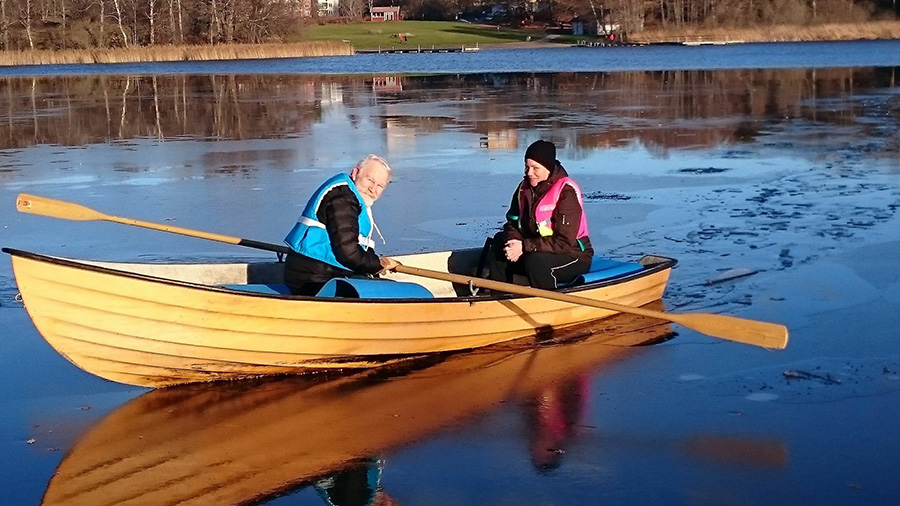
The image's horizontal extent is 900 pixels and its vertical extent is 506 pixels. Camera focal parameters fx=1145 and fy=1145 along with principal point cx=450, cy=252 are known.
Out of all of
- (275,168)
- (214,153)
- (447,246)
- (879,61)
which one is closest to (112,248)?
(447,246)

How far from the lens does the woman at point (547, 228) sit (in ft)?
23.3

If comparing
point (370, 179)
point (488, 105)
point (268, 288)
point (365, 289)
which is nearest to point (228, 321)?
point (365, 289)

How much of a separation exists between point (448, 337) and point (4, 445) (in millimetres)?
2510

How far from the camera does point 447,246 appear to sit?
30.6 ft

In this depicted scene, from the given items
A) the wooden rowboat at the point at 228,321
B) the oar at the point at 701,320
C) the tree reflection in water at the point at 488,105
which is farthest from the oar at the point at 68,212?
the tree reflection in water at the point at 488,105

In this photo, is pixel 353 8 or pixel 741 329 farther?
pixel 353 8

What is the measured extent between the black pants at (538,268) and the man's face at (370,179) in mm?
1252

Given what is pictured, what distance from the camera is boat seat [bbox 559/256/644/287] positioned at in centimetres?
733

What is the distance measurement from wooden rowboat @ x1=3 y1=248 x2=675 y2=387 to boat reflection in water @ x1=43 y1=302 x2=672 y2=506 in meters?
0.13

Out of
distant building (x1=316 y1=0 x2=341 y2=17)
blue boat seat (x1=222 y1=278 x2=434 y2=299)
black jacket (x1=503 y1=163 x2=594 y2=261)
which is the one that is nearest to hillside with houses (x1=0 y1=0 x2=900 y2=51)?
distant building (x1=316 y1=0 x2=341 y2=17)

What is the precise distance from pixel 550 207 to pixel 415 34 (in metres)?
77.1

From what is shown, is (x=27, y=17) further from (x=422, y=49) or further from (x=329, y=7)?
(x=329, y=7)

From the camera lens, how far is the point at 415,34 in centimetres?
8269

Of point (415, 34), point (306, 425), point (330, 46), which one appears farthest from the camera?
point (415, 34)
